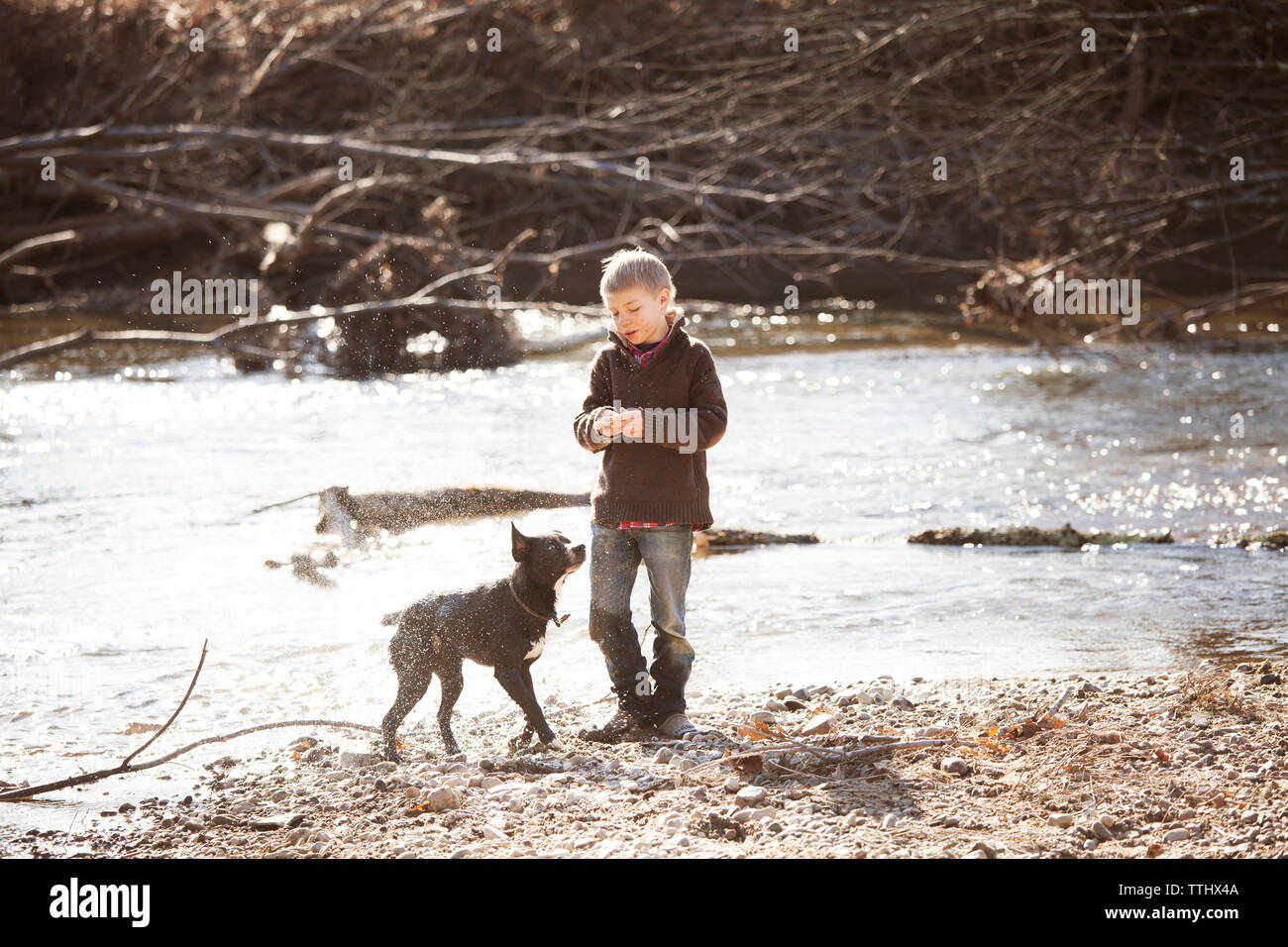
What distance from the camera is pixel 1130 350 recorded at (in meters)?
13.7

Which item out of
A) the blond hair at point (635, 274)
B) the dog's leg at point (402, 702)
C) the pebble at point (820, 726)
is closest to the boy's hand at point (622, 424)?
the blond hair at point (635, 274)

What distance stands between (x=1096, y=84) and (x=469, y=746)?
1004 cm

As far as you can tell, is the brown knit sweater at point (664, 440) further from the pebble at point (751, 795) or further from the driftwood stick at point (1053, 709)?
the driftwood stick at point (1053, 709)

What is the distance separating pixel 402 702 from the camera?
4391 millimetres

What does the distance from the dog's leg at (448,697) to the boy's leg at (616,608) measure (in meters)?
0.51

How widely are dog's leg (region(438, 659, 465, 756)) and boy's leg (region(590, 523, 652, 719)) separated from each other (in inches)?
20.1

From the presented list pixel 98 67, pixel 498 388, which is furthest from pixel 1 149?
pixel 498 388

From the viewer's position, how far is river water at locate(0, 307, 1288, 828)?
5.28 metres

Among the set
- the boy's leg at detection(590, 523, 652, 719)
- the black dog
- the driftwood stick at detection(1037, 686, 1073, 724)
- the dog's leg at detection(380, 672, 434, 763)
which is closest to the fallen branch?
the dog's leg at detection(380, 672, 434, 763)

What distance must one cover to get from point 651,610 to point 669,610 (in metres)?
0.06

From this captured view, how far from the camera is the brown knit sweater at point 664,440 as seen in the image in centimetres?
448

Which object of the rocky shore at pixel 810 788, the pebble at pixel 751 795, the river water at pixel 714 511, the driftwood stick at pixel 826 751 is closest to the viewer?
the rocky shore at pixel 810 788

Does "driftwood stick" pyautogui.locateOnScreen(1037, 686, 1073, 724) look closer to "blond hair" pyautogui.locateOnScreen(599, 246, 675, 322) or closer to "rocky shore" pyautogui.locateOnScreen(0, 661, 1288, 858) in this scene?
"rocky shore" pyautogui.locateOnScreen(0, 661, 1288, 858)

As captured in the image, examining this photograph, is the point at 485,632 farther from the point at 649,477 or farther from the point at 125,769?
the point at 125,769
